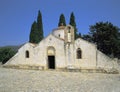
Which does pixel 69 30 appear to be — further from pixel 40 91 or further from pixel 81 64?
pixel 40 91

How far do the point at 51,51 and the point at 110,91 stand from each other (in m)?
19.1

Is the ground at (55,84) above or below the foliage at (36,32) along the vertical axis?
below

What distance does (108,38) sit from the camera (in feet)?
131

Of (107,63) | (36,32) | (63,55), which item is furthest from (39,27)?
(107,63)

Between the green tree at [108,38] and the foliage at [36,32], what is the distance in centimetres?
1279

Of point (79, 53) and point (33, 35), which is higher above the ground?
point (33, 35)

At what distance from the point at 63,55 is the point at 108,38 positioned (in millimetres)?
10624

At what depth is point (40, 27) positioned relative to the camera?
5094cm

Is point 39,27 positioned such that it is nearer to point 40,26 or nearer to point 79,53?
point 40,26

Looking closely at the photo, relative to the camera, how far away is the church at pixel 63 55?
3075 centimetres

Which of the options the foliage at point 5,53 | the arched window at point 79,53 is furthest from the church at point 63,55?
the foliage at point 5,53

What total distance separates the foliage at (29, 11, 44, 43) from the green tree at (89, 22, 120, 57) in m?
12.8

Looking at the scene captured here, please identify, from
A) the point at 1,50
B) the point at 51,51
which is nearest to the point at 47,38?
the point at 51,51

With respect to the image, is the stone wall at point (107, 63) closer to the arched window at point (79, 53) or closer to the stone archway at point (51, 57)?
the arched window at point (79, 53)
